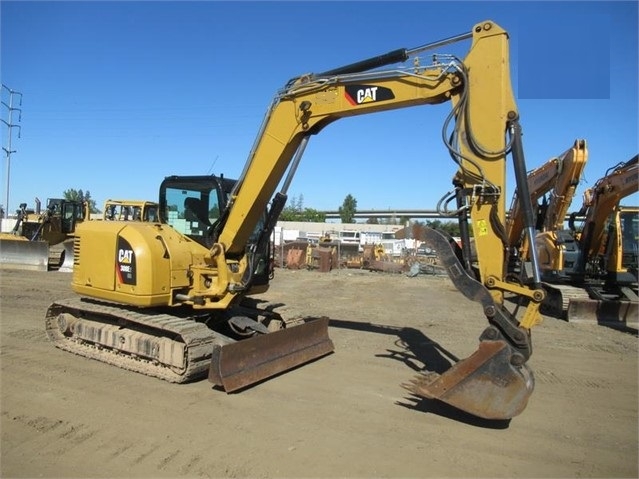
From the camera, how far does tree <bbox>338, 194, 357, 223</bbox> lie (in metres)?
107

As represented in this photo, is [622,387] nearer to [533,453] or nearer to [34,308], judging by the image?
[533,453]

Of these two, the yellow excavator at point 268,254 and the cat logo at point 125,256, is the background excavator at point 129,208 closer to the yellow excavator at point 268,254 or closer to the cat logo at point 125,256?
the yellow excavator at point 268,254

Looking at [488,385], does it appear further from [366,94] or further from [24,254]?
[24,254]

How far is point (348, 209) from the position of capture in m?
112

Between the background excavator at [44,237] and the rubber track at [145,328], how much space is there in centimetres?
1344

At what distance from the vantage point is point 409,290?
699 inches

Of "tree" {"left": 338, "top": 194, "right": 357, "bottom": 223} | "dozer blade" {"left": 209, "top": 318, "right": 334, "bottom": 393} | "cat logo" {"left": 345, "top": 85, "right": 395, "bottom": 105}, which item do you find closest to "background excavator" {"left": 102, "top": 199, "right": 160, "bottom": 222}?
"dozer blade" {"left": 209, "top": 318, "right": 334, "bottom": 393}

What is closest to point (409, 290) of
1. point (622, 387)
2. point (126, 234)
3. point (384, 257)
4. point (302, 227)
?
point (384, 257)

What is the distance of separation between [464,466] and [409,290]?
1379 centimetres

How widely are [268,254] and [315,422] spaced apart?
3.11 m

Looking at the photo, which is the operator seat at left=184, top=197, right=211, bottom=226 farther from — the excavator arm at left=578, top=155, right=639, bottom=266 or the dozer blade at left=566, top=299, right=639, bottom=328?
the excavator arm at left=578, top=155, right=639, bottom=266

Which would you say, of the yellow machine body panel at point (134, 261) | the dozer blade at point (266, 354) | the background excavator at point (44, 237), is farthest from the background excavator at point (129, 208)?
the dozer blade at point (266, 354)

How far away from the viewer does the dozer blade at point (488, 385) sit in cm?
468

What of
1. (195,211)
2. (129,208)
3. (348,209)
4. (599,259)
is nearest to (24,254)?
(129,208)
